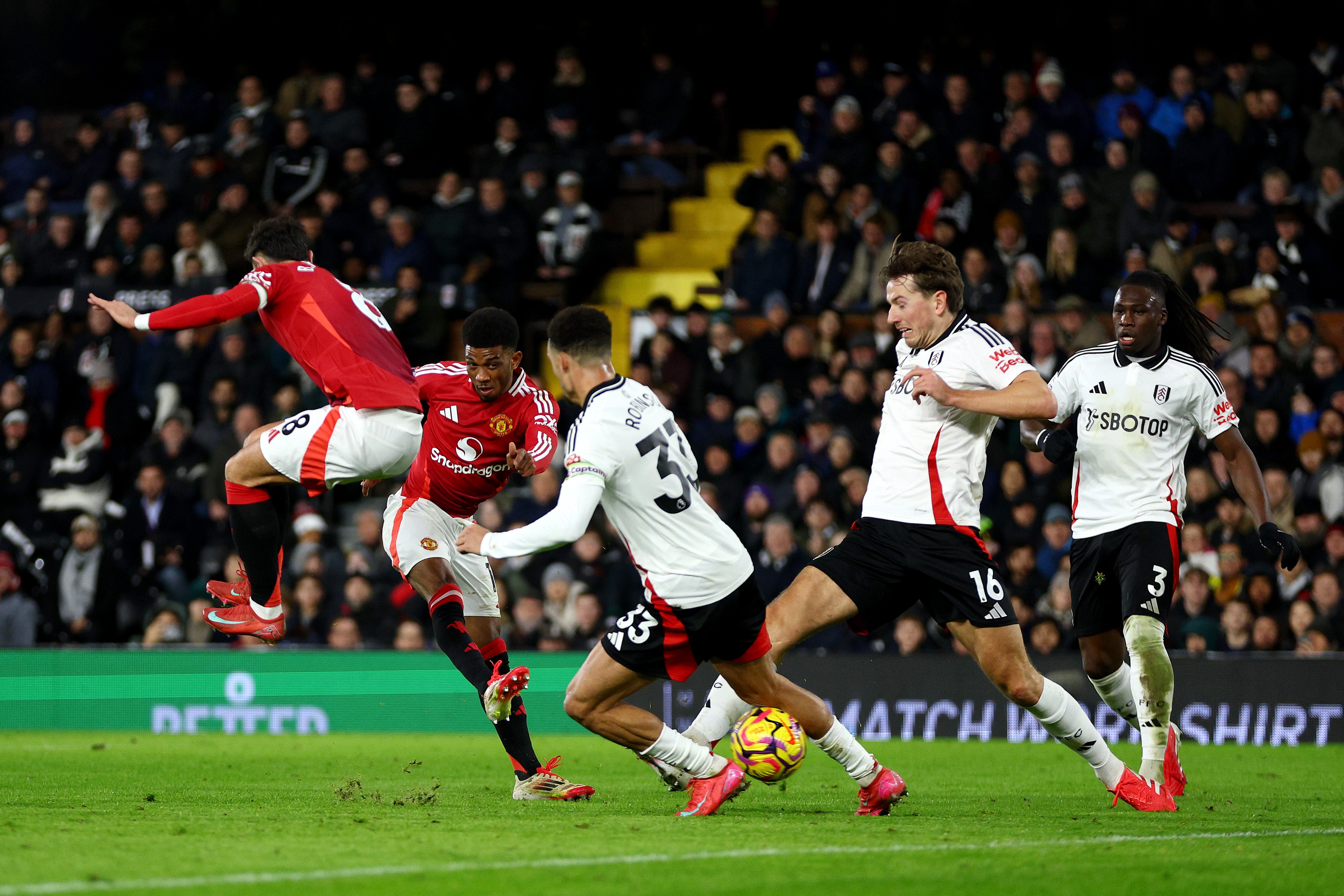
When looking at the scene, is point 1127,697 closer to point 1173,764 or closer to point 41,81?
point 1173,764

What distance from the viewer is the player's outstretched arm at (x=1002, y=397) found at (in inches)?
286

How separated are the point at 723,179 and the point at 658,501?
43.1 ft

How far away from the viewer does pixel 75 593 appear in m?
15.6

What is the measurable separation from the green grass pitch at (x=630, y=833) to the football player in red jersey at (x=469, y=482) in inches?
28.4

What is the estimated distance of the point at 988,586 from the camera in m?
7.32

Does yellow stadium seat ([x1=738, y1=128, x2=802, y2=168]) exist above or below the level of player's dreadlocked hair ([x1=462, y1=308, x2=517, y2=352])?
above

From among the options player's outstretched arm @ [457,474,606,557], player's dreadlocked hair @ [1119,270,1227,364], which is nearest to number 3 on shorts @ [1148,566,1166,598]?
player's dreadlocked hair @ [1119,270,1227,364]

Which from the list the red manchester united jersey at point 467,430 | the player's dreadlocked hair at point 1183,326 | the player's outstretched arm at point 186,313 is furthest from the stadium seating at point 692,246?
the player's outstretched arm at point 186,313

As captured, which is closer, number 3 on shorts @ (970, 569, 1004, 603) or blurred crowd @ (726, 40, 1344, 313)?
number 3 on shorts @ (970, 569, 1004, 603)

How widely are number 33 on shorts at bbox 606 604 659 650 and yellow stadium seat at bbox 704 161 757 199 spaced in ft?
42.4

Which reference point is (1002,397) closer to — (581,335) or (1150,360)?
(1150,360)

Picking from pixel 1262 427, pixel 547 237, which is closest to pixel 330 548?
pixel 547 237

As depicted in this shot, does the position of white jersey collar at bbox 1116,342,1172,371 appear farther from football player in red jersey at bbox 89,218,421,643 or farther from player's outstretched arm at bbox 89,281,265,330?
player's outstretched arm at bbox 89,281,265,330

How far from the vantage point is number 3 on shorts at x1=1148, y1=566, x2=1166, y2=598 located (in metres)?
8.05
